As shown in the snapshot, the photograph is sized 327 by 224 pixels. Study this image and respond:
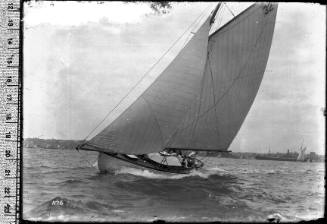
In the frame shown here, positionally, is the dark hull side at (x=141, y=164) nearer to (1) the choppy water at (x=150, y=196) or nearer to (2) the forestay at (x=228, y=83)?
(2) the forestay at (x=228, y=83)

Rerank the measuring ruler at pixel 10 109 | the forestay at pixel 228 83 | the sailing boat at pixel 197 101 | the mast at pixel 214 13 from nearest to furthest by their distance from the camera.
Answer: the measuring ruler at pixel 10 109 → the mast at pixel 214 13 → the sailing boat at pixel 197 101 → the forestay at pixel 228 83

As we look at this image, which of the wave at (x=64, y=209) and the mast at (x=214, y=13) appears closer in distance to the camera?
the wave at (x=64, y=209)

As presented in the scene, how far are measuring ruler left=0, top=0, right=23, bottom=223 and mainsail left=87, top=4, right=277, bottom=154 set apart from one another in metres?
1.07

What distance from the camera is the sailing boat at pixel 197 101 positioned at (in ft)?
19.4

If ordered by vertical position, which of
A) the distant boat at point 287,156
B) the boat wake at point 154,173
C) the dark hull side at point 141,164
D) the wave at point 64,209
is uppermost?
the distant boat at point 287,156

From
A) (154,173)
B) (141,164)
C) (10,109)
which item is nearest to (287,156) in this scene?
(154,173)

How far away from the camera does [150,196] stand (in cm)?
516

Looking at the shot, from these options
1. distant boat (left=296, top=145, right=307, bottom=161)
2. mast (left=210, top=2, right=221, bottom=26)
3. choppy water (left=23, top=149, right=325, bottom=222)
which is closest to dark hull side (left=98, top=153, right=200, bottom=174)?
choppy water (left=23, top=149, right=325, bottom=222)

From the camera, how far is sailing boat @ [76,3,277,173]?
5.91 meters

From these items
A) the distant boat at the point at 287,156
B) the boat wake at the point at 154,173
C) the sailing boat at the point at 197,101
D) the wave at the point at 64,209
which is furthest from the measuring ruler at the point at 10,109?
the distant boat at the point at 287,156

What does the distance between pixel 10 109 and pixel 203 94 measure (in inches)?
129

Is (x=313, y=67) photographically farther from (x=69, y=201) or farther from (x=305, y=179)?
(x=69, y=201)

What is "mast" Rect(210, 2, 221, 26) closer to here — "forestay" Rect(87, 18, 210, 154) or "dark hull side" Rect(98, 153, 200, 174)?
"forestay" Rect(87, 18, 210, 154)

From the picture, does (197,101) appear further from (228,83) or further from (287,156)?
(287,156)
